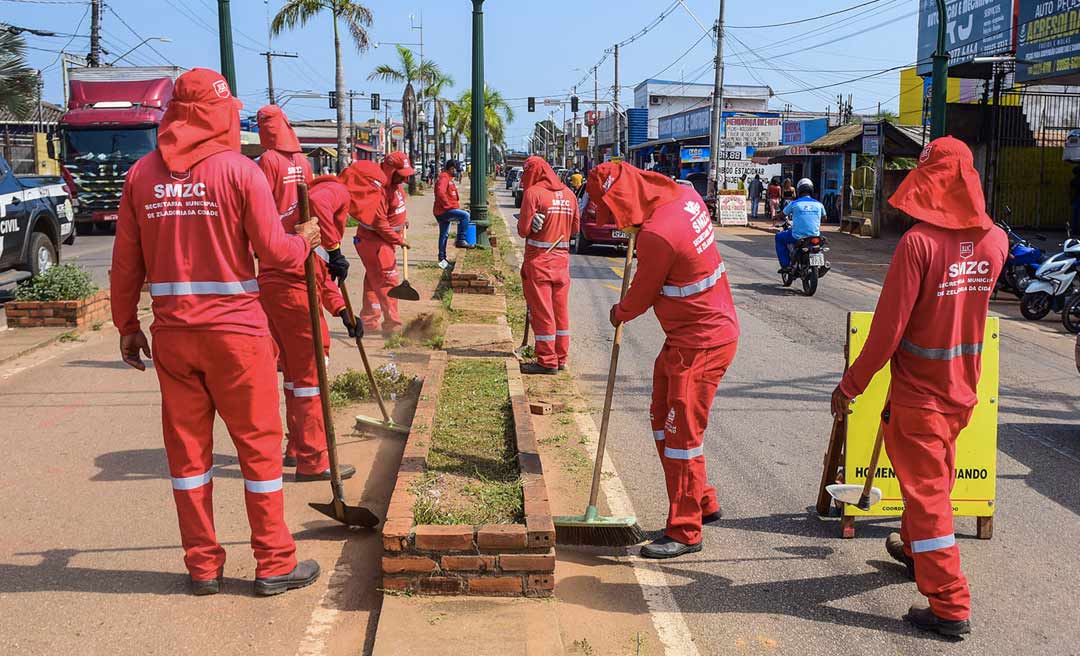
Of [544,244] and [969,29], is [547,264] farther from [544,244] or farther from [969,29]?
[969,29]

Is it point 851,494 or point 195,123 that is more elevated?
point 195,123

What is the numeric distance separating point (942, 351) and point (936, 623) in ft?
3.76

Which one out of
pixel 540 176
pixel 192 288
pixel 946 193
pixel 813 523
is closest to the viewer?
pixel 192 288

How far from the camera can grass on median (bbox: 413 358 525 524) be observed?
504 centimetres

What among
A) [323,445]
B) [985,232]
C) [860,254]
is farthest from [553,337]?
[860,254]

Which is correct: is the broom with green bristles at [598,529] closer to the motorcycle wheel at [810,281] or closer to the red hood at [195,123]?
the red hood at [195,123]

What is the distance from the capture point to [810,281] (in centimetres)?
1614

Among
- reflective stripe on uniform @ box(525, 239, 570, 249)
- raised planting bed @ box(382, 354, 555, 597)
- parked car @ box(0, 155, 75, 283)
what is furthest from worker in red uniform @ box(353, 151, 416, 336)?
parked car @ box(0, 155, 75, 283)

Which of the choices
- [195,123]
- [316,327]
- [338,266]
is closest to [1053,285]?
[338,266]

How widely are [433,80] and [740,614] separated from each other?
6894 cm

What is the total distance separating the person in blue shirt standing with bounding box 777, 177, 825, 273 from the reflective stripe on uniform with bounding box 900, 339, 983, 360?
39.1 feet

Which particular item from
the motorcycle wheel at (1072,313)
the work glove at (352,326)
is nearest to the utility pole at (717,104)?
the motorcycle wheel at (1072,313)

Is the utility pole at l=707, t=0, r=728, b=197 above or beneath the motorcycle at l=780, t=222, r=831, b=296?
above

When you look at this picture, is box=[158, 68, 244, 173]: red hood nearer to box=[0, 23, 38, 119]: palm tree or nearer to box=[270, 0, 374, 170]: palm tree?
box=[0, 23, 38, 119]: palm tree
